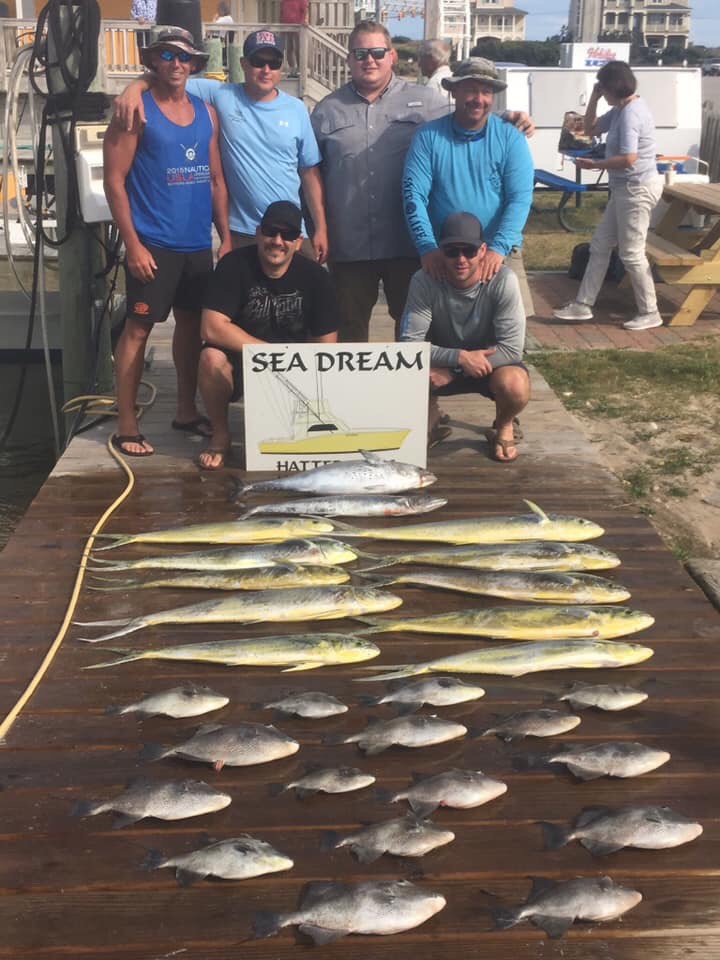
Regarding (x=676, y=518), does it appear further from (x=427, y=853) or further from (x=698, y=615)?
(x=427, y=853)

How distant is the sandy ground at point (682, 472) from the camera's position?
5848mm

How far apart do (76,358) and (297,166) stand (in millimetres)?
1882

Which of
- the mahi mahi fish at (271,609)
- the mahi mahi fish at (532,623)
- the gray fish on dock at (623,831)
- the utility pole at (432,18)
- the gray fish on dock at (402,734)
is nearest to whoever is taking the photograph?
the gray fish on dock at (623,831)

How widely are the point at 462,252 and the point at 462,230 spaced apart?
0.10m

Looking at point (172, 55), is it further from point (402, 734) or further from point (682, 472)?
point (682, 472)

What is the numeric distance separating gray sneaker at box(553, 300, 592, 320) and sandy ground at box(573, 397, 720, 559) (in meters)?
2.17

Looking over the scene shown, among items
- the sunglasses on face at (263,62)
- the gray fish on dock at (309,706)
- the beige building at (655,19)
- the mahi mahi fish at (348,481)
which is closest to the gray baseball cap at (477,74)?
the sunglasses on face at (263,62)

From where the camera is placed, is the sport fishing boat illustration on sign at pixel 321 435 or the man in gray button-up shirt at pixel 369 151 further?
the man in gray button-up shirt at pixel 369 151

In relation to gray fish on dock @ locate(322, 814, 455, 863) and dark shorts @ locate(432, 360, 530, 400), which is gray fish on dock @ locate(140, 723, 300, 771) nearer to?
gray fish on dock @ locate(322, 814, 455, 863)

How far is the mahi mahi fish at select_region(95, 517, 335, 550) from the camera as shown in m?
4.54

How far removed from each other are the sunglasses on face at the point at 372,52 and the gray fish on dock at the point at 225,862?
4.22 m

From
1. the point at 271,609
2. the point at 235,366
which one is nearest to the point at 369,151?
the point at 235,366

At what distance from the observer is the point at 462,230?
5105mm

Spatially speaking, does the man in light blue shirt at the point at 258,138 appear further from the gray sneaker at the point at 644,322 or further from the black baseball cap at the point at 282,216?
the gray sneaker at the point at 644,322
